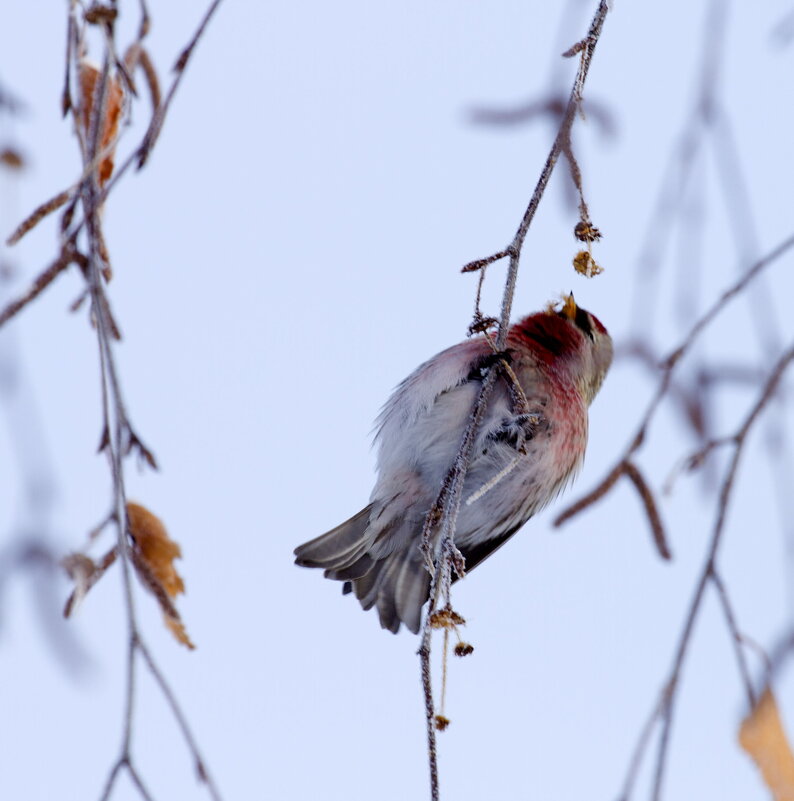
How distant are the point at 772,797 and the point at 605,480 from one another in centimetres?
76

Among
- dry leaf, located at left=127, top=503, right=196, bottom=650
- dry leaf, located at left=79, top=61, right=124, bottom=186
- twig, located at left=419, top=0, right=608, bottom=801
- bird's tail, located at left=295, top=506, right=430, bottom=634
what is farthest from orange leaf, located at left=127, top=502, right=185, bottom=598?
bird's tail, located at left=295, top=506, right=430, bottom=634

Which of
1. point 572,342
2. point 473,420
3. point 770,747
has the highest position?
point 572,342

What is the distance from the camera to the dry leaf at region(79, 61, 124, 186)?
6.71 ft

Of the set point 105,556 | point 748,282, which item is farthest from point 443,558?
point 748,282

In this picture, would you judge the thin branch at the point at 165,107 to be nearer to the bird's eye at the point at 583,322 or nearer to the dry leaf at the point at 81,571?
the dry leaf at the point at 81,571

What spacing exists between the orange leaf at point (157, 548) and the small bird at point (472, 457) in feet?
4.99

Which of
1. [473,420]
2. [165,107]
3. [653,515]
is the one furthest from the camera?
[653,515]

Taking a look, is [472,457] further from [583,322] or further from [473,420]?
[473,420]

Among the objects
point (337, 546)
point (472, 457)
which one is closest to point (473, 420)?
→ point (472, 457)

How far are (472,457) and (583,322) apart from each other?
917mm

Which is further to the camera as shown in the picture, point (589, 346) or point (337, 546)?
point (589, 346)

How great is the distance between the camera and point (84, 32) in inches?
79.8

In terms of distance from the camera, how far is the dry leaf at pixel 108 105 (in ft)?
6.71

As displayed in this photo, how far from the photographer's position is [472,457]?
3.55m
